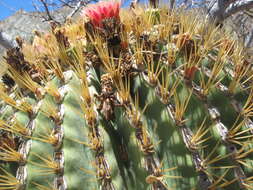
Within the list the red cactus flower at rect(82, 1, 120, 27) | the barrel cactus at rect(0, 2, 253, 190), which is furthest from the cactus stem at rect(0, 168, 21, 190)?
the red cactus flower at rect(82, 1, 120, 27)

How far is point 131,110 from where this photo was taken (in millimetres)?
1393

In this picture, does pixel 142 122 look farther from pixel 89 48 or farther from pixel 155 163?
pixel 89 48

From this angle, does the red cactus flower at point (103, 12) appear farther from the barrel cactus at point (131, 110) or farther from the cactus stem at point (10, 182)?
the cactus stem at point (10, 182)

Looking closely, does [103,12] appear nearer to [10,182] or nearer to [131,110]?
[131,110]

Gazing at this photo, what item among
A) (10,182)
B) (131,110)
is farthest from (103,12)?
(10,182)

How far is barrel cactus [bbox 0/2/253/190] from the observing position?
1.29m

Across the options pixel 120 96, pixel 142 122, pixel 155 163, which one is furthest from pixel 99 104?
pixel 155 163

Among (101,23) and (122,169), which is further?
(101,23)

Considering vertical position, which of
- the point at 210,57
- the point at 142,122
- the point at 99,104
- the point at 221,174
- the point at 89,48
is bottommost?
the point at 221,174

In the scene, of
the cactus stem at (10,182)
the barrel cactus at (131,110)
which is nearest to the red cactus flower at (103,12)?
the barrel cactus at (131,110)

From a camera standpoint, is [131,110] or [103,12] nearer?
[131,110]

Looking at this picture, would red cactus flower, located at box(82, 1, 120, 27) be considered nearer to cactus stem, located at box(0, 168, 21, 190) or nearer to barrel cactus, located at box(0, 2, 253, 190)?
barrel cactus, located at box(0, 2, 253, 190)

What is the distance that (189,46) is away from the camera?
1515mm

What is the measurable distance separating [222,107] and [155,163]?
38 cm
